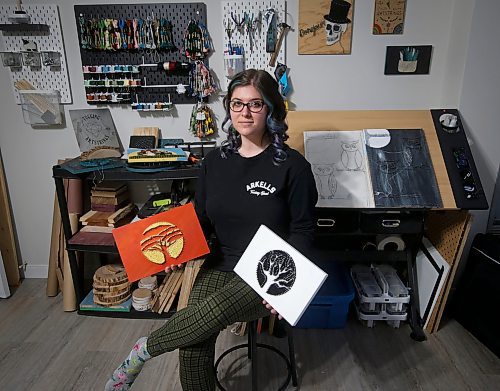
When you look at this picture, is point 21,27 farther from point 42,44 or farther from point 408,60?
point 408,60

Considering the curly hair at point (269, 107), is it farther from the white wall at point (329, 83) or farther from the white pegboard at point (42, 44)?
the white pegboard at point (42, 44)

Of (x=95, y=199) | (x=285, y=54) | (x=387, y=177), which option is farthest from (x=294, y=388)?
(x=285, y=54)

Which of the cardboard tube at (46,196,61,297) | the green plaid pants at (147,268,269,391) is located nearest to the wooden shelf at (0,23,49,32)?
the cardboard tube at (46,196,61,297)

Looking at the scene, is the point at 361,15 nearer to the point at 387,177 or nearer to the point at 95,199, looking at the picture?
the point at 387,177

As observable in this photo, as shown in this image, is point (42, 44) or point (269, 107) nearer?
point (269, 107)

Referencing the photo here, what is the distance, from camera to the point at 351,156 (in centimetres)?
180

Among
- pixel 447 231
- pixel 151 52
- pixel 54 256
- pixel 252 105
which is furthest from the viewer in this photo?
pixel 54 256

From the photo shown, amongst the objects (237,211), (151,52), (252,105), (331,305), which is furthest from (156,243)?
(151,52)

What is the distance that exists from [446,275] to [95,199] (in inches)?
75.5

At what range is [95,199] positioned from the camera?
209cm

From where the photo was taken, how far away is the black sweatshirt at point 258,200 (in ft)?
4.25

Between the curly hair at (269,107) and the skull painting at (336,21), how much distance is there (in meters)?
0.81

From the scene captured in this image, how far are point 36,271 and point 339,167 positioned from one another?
207 centimetres

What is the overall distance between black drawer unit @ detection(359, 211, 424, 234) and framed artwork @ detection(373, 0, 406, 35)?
3.17 ft
